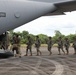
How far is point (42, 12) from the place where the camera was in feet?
51.0

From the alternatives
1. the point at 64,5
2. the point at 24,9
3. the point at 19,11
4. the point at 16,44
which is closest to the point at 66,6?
the point at 64,5

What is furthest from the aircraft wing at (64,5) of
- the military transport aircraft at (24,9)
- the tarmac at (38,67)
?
the tarmac at (38,67)

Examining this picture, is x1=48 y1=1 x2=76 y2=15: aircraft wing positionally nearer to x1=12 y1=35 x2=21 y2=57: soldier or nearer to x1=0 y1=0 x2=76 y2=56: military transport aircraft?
x1=0 y1=0 x2=76 y2=56: military transport aircraft

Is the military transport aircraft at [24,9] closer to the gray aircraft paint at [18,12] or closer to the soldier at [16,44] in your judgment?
the gray aircraft paint at [18,12]

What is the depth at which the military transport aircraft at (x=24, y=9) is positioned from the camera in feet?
44.8

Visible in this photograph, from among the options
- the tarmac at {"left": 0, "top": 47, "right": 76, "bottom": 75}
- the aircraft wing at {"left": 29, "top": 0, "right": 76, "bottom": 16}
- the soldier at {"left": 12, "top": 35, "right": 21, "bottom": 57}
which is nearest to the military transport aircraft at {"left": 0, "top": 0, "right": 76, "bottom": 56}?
the aircraft wing at {"left": 29, "top": 0, "right": 76, "bottom": 16}


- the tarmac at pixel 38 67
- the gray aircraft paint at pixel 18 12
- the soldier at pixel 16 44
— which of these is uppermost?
the gray aircraft paint at pixel 18 12

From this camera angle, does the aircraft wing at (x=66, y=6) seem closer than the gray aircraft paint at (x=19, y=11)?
No

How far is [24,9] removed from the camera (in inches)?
567

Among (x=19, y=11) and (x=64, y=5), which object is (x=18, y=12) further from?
(x=64, y=5)

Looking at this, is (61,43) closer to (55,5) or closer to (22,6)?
(55,5)

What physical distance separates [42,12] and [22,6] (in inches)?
65.5

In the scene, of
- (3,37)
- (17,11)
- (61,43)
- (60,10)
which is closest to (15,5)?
(17,11)

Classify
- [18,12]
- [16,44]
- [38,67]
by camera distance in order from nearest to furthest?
[38,67] → [18,12] → [16,44]
